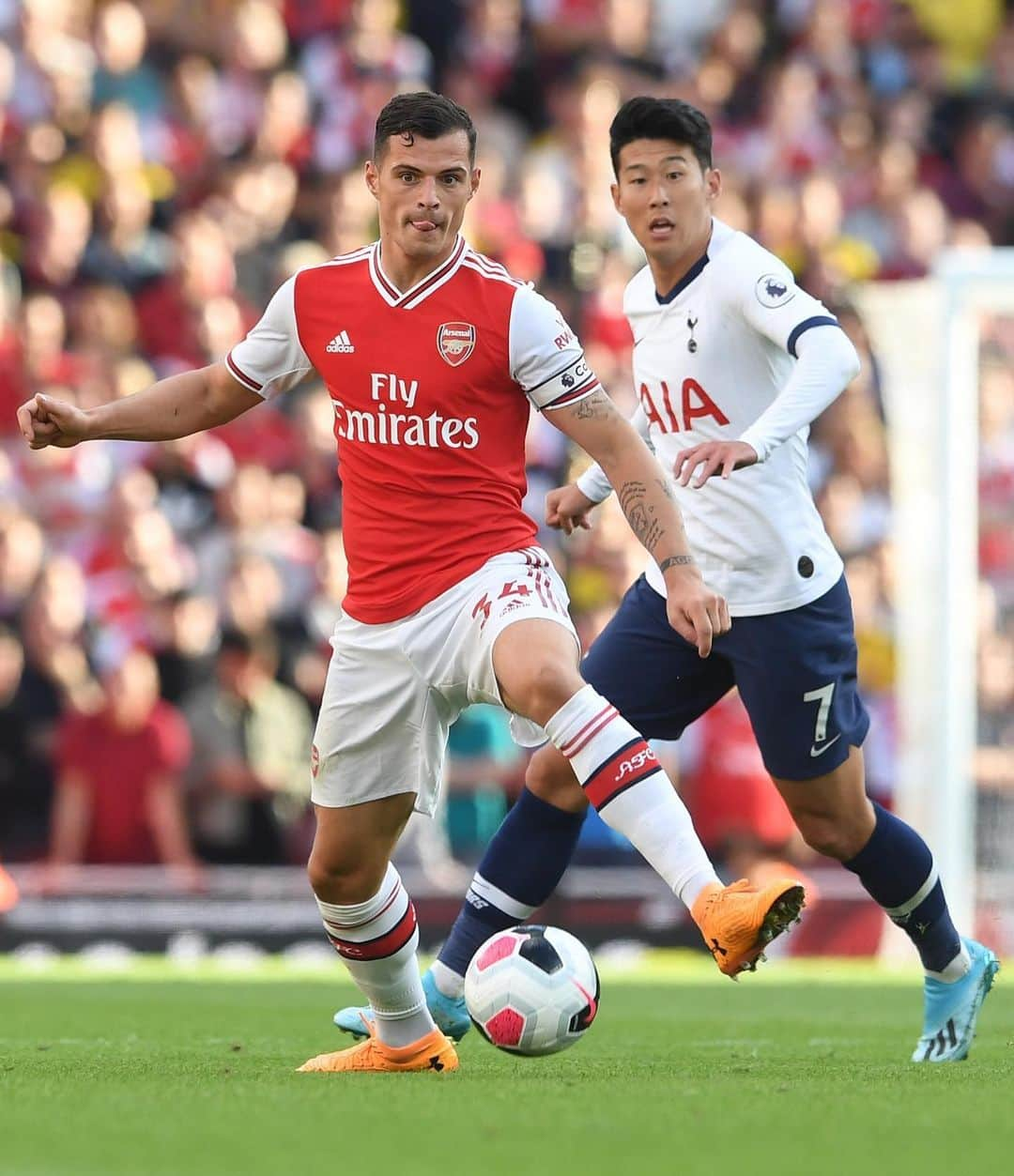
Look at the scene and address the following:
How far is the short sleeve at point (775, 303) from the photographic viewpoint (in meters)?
6.27

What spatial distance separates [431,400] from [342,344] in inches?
11.8

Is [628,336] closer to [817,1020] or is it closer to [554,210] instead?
[554,210]

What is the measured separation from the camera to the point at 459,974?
6.59 meters

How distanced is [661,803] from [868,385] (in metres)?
8.58

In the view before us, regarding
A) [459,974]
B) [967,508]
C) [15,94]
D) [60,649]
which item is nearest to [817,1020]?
[459,974]

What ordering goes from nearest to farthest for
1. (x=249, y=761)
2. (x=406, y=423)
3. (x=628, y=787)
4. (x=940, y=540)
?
1. (x=628, y=787)
2. (x=406, y=423)
3. (x=940, y=540)
4. (x=249, y=761)

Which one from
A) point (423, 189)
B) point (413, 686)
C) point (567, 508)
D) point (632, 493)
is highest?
point (423, 189)

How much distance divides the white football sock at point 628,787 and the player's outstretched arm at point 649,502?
31 cm

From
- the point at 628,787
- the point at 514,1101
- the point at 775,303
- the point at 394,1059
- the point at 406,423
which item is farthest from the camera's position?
the point at 775,303

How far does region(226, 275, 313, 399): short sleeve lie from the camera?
19.7 feet

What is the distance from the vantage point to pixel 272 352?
19.8 feet

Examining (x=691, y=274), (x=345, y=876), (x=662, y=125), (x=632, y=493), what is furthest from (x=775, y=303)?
(x=345, y=876)

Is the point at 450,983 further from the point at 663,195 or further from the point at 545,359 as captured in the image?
the point at 663,195

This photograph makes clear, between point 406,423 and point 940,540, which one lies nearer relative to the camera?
point 406,423
